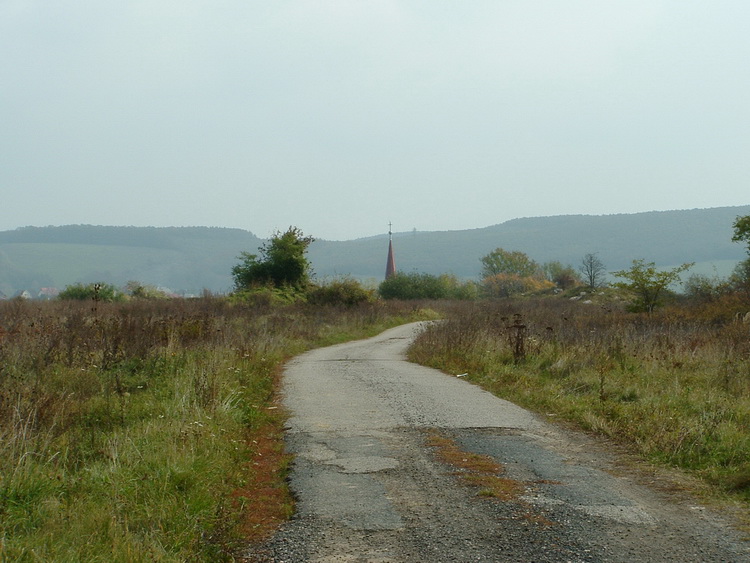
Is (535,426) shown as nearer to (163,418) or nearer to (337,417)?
(337,417)

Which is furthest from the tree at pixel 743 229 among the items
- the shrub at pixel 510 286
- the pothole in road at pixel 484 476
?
the shrub at pixel 510 286

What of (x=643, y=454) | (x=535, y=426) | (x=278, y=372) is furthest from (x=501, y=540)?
(x=278, y=372)

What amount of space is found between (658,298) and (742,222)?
15.3 feet

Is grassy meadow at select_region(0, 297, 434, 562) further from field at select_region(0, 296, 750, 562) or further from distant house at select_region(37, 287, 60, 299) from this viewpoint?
distant house at select_region(37, 287, 60, 299)

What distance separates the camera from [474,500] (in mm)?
6254

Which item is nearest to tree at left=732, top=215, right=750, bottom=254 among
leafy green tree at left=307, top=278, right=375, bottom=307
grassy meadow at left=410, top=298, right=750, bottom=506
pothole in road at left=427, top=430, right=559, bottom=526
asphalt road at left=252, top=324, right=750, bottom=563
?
grassy meadow at left=410, top=298, right=750, bottom=506

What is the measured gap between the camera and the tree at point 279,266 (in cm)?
4802

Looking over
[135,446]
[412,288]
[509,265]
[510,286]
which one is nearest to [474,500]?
[135,446]

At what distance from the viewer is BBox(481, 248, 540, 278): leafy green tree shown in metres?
136

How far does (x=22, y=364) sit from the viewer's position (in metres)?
12.1

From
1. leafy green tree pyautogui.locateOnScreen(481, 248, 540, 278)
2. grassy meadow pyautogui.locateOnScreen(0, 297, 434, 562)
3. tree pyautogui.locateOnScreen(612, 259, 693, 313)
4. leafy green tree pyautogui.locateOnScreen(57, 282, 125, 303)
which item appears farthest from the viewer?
leafy green tree pyautogui.locateOnScreen(481, 248, 540, 278)

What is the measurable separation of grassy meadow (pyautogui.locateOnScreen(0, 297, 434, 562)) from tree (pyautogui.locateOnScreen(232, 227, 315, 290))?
31231 millimetres

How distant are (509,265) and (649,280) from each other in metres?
106

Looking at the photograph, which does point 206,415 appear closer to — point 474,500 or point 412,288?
point 474,500
